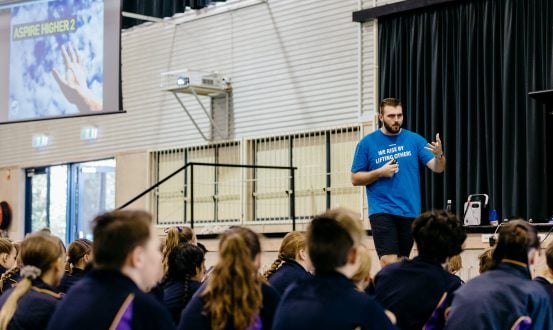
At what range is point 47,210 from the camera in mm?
16594

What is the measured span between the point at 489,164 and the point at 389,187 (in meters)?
4.18

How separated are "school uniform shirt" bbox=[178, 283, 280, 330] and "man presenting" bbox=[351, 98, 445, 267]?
2.85 meters

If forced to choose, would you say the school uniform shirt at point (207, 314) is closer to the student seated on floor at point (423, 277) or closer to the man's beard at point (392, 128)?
the student seated on floor at point (423, 277)

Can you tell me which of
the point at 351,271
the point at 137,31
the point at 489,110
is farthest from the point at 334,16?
the point at 351,271

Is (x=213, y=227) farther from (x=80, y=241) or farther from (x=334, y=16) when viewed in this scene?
(x=80, y=241)

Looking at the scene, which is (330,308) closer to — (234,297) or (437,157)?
(234,297)

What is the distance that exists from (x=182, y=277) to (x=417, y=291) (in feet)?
5.69

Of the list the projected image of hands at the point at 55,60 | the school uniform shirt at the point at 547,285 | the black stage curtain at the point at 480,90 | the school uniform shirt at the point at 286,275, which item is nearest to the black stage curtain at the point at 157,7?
the projected image of hands at the point at 55,60

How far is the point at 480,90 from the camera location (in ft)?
35.1

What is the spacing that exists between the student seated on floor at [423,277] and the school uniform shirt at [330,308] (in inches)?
37.1

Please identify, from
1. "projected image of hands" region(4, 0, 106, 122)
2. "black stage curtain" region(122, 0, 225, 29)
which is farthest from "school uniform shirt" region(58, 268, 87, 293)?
"black stage curtain" region(122, 0, 225, 29)

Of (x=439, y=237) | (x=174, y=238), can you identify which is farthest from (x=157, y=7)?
(x=439, y=237)

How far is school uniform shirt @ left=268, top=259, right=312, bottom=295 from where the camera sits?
536 cm

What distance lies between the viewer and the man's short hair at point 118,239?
9.47 ft
